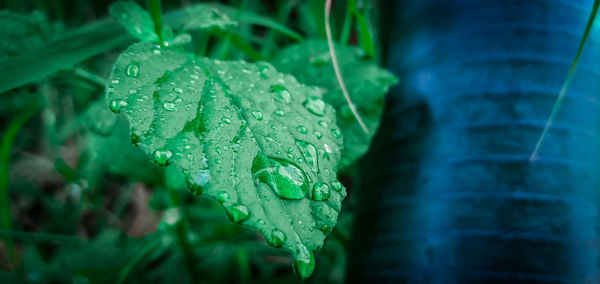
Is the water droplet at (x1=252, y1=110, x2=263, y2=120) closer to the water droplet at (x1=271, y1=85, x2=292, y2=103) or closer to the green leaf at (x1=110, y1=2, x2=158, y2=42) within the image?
the water droplet at (x1=271, y1=85, x2=292, y2=103)

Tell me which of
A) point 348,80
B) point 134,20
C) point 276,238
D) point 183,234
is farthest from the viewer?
point 183,234

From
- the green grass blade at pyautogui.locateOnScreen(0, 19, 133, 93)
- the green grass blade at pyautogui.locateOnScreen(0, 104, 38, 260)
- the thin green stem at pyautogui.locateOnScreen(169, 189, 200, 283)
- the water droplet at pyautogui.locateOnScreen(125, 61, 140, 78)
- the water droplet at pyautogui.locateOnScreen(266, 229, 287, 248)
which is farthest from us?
the green grass blade at pyautogui.locateOnScreen(0, 104, 38, 260)

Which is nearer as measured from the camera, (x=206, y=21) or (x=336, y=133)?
(x=336, y=133)

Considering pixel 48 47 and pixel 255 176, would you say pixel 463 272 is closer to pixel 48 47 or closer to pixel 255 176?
pixel 255 176

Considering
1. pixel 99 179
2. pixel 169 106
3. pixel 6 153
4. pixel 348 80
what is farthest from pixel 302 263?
pixel 99 179

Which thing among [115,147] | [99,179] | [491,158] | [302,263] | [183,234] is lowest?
[99,179]

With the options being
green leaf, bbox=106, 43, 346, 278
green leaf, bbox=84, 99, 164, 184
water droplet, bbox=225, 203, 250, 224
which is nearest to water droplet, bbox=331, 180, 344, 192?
green leaf, bbox=106, 43, 346, 278

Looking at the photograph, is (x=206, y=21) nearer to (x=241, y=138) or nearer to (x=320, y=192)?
(x=241, y=138)
